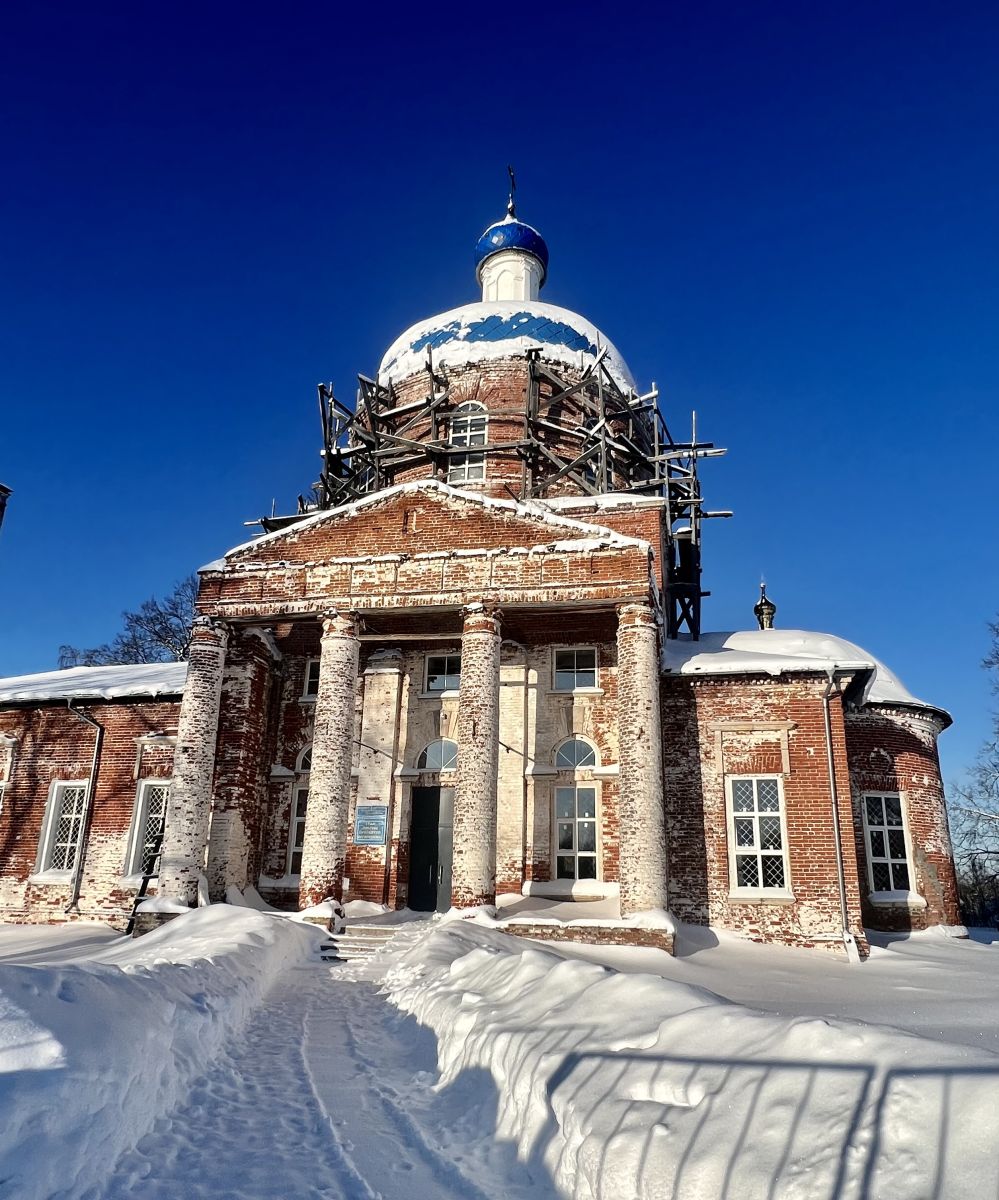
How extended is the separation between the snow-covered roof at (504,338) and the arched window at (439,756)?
34.9 ft

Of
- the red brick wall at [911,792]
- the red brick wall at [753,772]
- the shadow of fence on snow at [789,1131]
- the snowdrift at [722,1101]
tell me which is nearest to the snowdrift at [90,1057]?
the snowdrift at [722,1101]

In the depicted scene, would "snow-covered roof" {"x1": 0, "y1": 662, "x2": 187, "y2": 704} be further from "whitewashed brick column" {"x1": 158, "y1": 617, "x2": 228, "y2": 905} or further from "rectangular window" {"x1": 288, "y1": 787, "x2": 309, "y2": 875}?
"rectangular window" {"x1": 288, "y1": 787, "x2": 309, "y2": 875}

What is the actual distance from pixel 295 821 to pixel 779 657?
10086 mm

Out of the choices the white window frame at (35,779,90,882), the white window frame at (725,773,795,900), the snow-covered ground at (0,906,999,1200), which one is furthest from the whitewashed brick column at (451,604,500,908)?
the white window frame at (35,779,90,882)

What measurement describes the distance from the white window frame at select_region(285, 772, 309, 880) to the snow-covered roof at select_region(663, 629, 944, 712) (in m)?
7.69

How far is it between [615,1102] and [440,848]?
13.2 meters

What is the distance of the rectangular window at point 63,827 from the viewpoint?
19094 millimetres

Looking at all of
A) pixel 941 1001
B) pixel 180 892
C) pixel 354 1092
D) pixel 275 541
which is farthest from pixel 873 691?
pixel 354 1092

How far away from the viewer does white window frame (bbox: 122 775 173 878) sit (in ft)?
60.7

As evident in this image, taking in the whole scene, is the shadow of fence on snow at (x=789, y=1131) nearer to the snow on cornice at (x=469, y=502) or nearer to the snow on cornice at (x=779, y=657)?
the snow on cornice at (x=469, y=502)

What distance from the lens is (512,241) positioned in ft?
90.5

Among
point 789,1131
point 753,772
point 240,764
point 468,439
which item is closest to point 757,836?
point 753,772

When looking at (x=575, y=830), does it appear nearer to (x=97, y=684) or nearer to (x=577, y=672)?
(x=577, y=672)

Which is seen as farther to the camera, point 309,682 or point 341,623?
point 309,682
